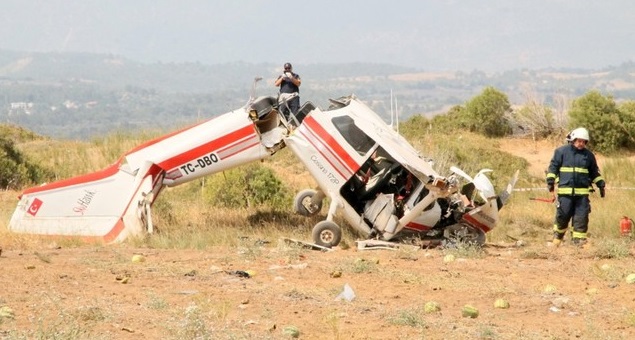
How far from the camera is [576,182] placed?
1611 cm

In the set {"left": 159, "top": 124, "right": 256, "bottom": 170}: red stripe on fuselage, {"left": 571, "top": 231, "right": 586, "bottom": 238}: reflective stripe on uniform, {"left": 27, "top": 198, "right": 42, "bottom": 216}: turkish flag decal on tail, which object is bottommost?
{"left": 571, "top": 231, "right": 586, "bottom": 238}: reflective stripe on uniform

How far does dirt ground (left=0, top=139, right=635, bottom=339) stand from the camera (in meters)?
9.66

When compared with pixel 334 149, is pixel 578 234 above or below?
below

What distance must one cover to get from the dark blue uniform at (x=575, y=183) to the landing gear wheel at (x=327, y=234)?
301 cm

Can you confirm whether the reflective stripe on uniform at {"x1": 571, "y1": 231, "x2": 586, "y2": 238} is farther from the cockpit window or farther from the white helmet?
the cockpit window

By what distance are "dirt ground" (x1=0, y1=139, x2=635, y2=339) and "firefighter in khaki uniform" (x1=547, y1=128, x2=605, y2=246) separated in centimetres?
50

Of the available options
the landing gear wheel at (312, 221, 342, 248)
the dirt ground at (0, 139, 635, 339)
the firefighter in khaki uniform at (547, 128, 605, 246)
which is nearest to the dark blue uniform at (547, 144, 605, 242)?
the firefighter in khaki uniform at (547, 128, 605, 246)

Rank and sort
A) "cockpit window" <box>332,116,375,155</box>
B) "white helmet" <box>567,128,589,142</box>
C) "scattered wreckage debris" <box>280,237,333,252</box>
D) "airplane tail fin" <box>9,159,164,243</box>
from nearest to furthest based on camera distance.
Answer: "scattered wreckage debris" <box>280,237,333,252</box>
"cockpit window" <box>332,116,375,155</box>
"white helmet" <box>567,128,589,142</box>
"airplane tail fin" <box>9,159,164,243</box>

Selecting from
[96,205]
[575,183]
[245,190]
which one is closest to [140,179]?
[96,205]

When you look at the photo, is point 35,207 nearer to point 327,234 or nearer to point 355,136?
point 327,234

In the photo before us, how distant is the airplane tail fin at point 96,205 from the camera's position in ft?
53.8

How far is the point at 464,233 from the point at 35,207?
5.95m

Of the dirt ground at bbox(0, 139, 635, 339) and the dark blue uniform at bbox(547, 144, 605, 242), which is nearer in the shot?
Result: the dirt ground at bbox(0, 139, 635, 339)

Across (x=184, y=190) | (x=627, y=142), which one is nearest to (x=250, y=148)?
(x=184, y=190)
